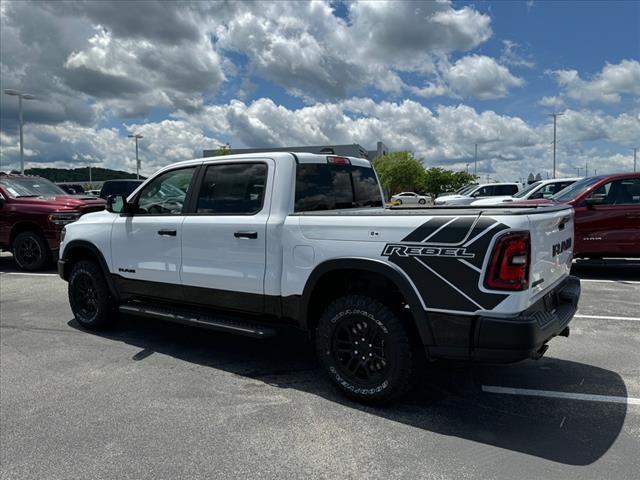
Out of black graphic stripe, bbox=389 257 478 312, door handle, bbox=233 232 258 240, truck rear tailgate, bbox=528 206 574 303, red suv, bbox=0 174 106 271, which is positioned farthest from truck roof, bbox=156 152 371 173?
red suv, bbox=0 174 106 271

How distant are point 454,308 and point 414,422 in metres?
0.87

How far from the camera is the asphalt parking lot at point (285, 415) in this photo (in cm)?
291

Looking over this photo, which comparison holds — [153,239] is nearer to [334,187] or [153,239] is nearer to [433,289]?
[334,187]

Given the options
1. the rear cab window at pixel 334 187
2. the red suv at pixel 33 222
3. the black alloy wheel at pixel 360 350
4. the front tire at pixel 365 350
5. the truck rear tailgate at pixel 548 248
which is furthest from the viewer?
the red suv at pixel 33 222

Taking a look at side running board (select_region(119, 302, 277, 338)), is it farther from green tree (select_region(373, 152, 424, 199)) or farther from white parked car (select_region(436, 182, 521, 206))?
green tree (select_region(373, 152, 424, 199))

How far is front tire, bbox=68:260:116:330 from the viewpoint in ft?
18.1

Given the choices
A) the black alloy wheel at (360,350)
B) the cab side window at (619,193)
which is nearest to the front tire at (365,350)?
the black alloy wheel at (360,350)

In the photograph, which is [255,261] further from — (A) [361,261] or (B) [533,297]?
(B) [533,297]

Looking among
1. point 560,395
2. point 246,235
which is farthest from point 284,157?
point 560,395

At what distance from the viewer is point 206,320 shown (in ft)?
14.6

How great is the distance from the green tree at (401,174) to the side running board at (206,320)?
221ft

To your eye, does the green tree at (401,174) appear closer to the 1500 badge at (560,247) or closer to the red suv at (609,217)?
the red suv at (609,217)

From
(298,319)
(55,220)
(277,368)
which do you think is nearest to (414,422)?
(298,319)

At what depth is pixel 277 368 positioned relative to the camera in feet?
14.7
